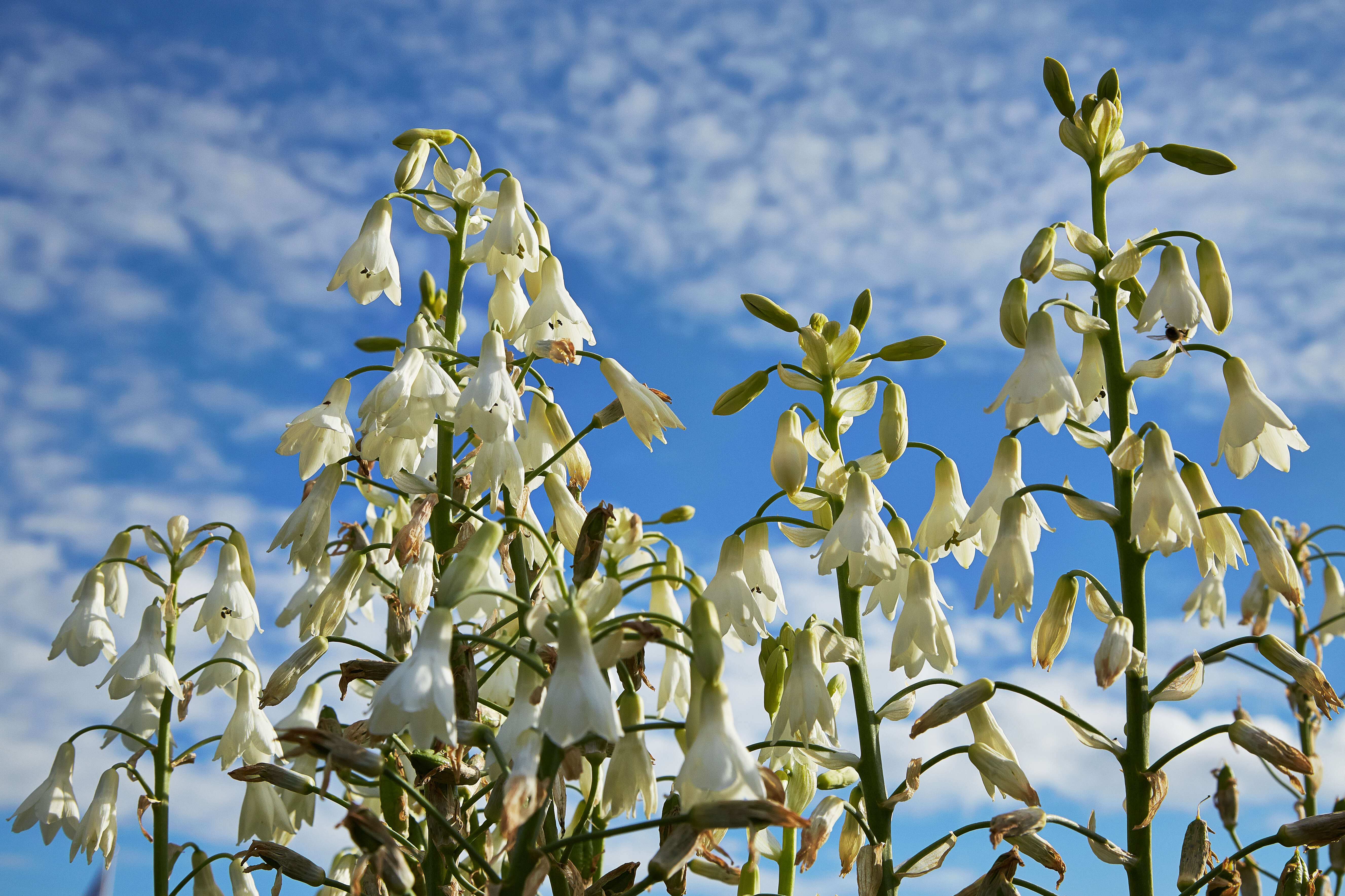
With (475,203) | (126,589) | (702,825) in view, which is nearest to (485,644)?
(702,825)

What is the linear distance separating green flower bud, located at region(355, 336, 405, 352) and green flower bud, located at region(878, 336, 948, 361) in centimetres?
122

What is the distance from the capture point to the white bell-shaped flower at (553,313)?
8.54 feet

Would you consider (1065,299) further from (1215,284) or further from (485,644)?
(485,644)

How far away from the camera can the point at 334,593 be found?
236cm

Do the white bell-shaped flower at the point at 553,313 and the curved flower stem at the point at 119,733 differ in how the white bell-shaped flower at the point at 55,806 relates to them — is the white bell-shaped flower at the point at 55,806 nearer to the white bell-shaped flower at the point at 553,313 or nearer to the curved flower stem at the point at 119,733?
the curved flower stem at the point at 119,733

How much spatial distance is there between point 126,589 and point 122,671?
0.43m

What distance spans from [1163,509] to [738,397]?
0.96 meters

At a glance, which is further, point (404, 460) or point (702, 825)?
point (404, 460)

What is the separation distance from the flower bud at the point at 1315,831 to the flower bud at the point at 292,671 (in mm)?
2048

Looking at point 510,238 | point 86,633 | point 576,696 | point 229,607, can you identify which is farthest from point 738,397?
point 86,633

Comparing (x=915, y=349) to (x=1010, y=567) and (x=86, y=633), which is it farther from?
(x=86, y=633)

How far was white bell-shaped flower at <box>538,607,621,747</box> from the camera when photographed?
4.88 feet

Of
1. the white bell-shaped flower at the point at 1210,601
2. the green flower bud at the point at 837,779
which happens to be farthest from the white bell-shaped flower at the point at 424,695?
the white bell-shaped flower at the point at 1210,601

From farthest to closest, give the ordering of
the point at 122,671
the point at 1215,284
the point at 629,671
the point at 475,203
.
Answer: the point at 122,671
the point at 475,203
the point at 1215,284
the point at 629,671
